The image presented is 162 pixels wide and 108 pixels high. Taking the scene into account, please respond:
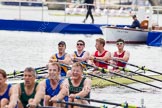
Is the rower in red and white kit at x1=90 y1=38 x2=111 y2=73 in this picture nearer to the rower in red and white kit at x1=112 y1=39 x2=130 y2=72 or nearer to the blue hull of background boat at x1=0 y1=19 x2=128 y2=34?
the rower in red and white kit at x1=112 y1=39 x2=130 y2=72

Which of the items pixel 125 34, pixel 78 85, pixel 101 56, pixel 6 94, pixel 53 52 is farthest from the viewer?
pixel 125 34

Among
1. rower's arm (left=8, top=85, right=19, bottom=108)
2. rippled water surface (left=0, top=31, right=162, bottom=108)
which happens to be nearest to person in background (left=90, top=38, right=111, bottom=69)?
rippled water surface (left=0, top=31, right=162, bottom=108)

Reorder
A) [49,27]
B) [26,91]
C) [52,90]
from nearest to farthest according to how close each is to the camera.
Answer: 1. [26,91]
2. [52,90]
3. [49,27]

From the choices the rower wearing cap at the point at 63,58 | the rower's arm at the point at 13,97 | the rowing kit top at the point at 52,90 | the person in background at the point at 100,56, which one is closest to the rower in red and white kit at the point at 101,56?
the person in background at the point at 100,56

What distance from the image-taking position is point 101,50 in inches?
749

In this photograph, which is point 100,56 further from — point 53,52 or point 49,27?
point 49,27

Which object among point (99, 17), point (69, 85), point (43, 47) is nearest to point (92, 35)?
point (43, 47)

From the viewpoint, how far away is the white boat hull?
1384 inches

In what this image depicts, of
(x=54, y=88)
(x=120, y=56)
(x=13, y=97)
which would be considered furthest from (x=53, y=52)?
(x=13, y=97)

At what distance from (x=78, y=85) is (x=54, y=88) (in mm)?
739

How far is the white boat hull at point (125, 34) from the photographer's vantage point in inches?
1384

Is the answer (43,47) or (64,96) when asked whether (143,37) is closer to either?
(43,47)

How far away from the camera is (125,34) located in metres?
35.6

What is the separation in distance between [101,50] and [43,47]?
47.6 feet
